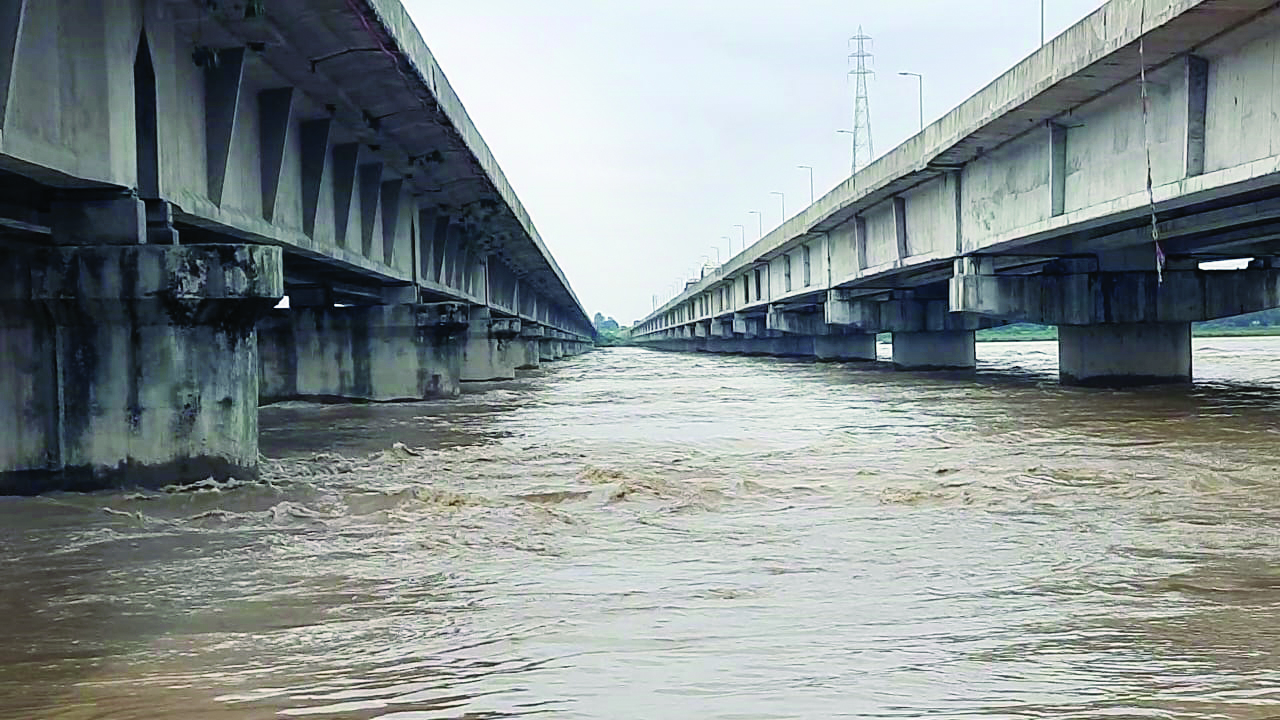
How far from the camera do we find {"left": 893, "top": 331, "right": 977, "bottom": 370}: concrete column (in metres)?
43.0

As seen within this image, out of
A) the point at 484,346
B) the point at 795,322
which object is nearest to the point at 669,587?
the point at 484,346

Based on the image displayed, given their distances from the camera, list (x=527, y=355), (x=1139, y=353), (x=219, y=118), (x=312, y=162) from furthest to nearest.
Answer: (x=527, y=355) < (x=1139, y=353) < (x=312, y=162) < (x=219, y=118)

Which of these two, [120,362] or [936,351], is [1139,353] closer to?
[936,351]

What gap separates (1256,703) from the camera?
14.5 ft

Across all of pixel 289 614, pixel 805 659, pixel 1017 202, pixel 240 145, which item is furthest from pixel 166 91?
pixel 1017 202

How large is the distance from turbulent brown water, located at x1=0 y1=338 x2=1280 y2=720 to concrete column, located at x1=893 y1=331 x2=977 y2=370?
29431 mm

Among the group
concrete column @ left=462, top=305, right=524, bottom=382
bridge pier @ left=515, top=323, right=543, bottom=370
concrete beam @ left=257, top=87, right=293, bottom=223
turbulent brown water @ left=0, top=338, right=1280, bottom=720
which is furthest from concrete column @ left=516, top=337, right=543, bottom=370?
turbulent brown water @ left=0, top=338, right=1280, bottom=720

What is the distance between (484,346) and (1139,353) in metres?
23.9

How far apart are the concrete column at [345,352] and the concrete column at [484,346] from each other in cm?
1130

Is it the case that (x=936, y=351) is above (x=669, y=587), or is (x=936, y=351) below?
above

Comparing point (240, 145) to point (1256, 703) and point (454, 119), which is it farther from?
point (1256, 703)

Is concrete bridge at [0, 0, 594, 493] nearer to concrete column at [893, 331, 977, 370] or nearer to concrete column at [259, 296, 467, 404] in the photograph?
concrete column at [259, 296, 467, 404]

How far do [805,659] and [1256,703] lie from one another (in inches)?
66.5

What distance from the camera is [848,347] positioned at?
61.9 m
